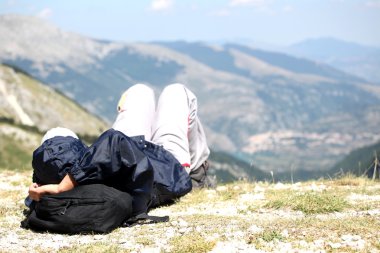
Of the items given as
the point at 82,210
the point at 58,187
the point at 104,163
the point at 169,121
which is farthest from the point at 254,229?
the point at 169,121

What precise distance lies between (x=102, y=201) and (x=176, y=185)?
2.44 metres

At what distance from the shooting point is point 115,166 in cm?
720

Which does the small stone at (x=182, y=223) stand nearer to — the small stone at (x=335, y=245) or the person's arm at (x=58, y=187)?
the person's arm at (x=58, y=187)

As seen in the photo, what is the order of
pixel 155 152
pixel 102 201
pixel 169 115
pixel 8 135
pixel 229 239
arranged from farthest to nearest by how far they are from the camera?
pixel 8 135, pixel 169 115, pixel 155 152, pixel 102 201, pixel 229 239

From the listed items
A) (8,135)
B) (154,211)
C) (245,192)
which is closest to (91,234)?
(154,211)

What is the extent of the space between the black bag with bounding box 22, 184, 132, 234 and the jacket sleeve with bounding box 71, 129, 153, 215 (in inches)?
8.5

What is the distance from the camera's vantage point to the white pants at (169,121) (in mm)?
9867

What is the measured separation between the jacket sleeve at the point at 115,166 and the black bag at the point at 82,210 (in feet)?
0.71

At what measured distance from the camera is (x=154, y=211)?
906cm

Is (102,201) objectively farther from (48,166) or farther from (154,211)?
(154,211)

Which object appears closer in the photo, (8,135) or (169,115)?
(169,115)

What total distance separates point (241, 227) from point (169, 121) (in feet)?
12.0

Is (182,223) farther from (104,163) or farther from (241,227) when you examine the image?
(104,163)

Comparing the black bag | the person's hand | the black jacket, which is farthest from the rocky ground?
the black jacket
